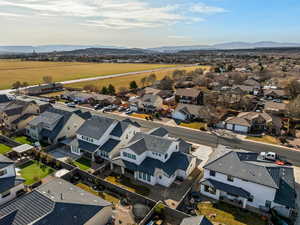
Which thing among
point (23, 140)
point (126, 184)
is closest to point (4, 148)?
point (23, 140)

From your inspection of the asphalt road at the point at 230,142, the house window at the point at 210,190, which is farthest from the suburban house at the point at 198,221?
the asphalt road at the point at 230,142

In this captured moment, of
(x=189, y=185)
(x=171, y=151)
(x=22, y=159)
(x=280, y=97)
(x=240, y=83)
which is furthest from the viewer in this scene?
(x=240, y=83)

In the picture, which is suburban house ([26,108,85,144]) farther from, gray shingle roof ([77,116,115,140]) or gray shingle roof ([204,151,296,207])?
gray shingle roof ([204,151,296,207])

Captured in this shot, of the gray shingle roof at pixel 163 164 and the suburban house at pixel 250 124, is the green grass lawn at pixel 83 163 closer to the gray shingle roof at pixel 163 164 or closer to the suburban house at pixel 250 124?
the gray shingle roof at pixel 163 164

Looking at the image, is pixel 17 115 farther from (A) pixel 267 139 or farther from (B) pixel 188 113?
(A) pixel 267 139

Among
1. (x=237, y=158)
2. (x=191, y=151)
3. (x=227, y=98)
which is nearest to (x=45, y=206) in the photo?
(x=237, y=158)

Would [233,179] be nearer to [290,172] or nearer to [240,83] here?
[290,172]

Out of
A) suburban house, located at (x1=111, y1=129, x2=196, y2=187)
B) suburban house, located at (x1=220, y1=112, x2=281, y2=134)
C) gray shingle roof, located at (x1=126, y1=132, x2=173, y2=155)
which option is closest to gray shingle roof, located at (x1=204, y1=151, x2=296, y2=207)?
suburban house, located at (x1=111, y1=129, x2=196, y2=187)
